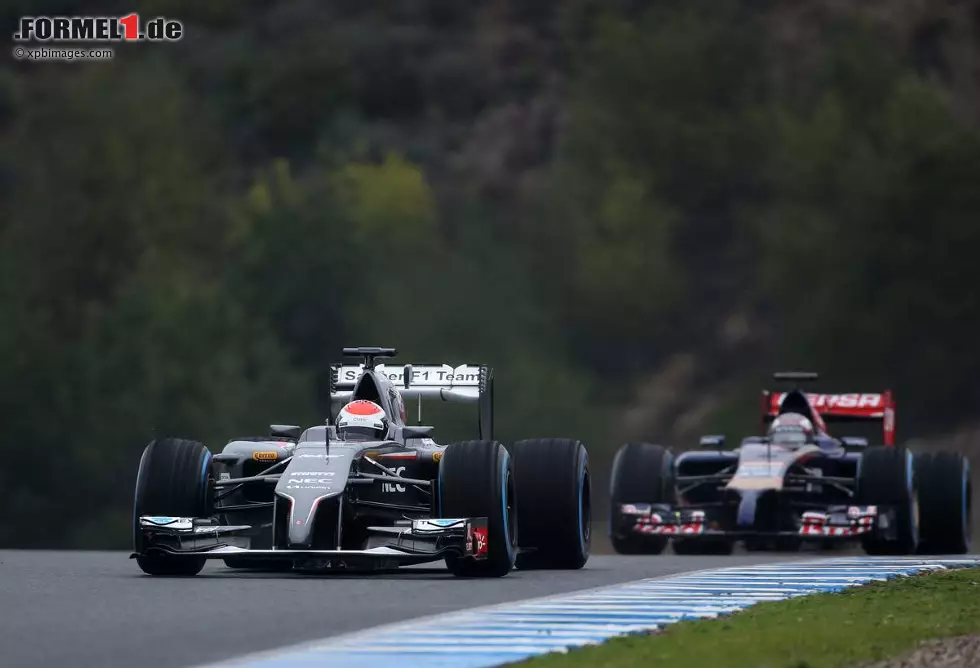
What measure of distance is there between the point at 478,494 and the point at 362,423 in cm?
204

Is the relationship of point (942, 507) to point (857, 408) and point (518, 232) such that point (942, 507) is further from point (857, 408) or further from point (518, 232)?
point (518, 232)

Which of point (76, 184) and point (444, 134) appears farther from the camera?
point (444, 134)

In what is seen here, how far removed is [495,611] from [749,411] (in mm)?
40755

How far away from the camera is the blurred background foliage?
178 feet

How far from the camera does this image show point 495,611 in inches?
516

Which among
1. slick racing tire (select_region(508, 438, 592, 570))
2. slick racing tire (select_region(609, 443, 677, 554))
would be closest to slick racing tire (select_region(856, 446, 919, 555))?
slick racing tire (select_region(609, 443, 677, 554))

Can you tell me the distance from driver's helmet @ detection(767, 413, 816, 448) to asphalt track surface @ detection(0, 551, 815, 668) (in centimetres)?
671

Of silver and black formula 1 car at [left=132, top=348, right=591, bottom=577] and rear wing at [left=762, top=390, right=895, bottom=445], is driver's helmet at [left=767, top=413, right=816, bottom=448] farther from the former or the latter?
silver and black formula 1 car at [left=132, top=348, right=591, bottom=577]

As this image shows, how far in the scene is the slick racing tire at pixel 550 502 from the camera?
1916cm

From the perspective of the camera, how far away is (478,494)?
17.3 m

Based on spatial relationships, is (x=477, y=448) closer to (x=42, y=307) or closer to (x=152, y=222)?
(x=42, y=307)

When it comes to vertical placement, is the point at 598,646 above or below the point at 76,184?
below

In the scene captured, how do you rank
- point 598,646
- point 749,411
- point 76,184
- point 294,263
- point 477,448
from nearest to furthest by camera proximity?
point 598,646 → point 477,448 → point 749,411 → point 294,263 → point 76,184

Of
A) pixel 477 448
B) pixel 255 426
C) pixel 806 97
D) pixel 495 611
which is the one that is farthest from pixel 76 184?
pixel 495 611
